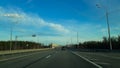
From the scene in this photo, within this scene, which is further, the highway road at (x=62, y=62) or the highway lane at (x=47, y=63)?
the highway road at (x=62, y=62)

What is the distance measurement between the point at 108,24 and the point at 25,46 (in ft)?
306

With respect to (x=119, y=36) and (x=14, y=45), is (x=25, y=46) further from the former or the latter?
(x=119, y=36)

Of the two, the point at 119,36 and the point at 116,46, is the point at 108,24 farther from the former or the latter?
the point at 119,36

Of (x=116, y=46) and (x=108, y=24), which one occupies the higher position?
(x=108, y=24)

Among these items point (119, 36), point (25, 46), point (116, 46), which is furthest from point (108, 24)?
point (25, 46)

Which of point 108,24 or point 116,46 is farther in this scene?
point 116,46

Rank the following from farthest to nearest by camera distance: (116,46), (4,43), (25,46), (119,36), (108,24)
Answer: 1. (25,46)
2. (4,43)
3. (119,36)
4. (116,46)
5. (108,24)

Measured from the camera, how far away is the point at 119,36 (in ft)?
294

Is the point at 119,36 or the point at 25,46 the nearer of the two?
the point at 119,36

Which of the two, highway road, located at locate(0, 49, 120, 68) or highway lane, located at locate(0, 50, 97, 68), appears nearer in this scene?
highway lane, located at locate(0, 50, 97, 68)

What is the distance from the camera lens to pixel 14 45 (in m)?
116

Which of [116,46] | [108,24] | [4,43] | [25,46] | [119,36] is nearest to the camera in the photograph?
[108,24]

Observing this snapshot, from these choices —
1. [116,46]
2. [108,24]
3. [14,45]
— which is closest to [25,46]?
[14,45]

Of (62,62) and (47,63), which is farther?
(62,62)
